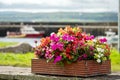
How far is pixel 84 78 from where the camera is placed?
7098 millimetres

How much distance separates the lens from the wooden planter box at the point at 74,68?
7.12m

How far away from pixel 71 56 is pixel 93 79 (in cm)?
49

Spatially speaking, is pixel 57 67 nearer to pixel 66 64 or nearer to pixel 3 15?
pixel 66 64

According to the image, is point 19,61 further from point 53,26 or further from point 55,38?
point 53,26

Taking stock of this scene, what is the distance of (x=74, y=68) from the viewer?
23.7 feet

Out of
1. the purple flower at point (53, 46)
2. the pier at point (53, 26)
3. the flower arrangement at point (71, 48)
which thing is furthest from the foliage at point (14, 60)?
the pier at point (53, 26)

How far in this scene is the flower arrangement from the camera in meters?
7.23

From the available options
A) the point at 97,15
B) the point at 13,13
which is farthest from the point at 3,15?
the point at 97,15

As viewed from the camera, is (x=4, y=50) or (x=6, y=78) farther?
(x=4, y=50)

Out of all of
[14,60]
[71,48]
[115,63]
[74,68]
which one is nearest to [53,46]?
[71,48]

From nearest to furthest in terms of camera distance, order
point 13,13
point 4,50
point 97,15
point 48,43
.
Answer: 1. point 48,43
2. point 13,13
3. point 4,50
4. point 97,15

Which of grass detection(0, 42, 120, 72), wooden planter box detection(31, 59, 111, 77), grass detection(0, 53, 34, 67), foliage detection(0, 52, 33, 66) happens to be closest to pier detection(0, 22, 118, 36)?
grass detection(0, 42, 120, 72)

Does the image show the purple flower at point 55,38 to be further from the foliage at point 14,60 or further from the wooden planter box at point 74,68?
the foliage at point 14,60

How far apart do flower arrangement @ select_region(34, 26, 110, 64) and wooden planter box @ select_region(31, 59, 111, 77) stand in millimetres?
84
